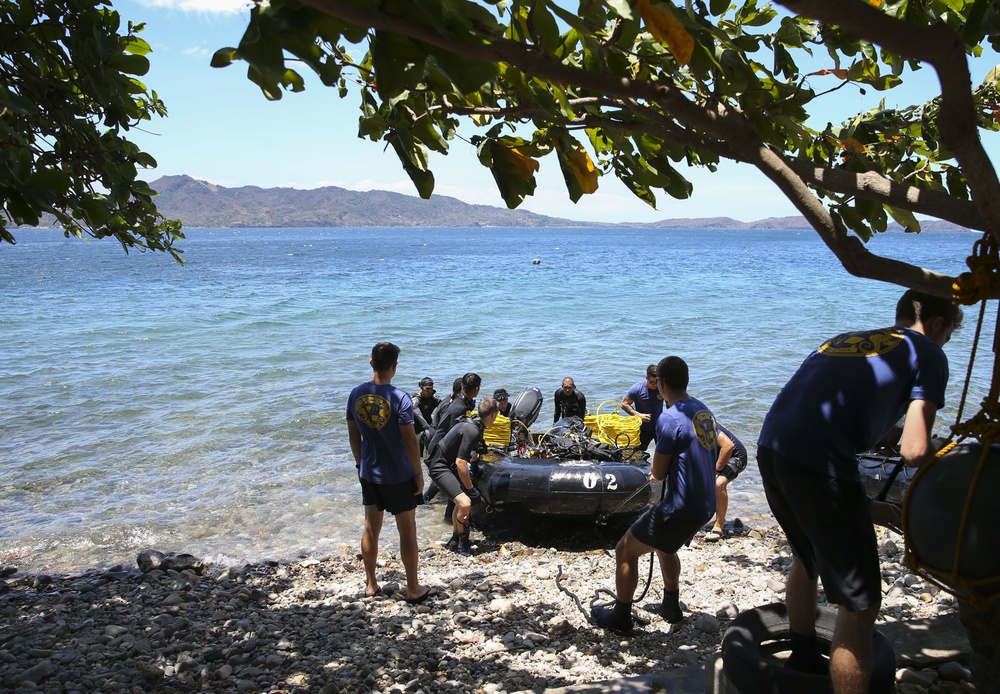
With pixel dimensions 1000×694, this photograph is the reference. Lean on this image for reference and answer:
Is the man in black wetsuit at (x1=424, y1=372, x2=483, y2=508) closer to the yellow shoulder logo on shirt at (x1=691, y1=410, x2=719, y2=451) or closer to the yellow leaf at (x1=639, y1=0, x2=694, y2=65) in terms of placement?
the yellow shoulder logo on shirt at (x1=691, y1=410, x2=719, y2=451)

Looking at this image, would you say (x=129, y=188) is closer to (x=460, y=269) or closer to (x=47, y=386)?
(x=47, y=386)

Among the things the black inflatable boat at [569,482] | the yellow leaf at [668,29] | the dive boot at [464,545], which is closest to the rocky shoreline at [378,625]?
the dive boot at [464,545]

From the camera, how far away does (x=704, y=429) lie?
16.2 ft

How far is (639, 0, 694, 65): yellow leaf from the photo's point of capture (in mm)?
2211

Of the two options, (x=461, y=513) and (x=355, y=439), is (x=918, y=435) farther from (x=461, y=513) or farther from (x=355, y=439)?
(x=461, y=513)

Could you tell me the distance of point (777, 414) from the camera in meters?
3.07

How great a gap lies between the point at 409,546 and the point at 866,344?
379 cm

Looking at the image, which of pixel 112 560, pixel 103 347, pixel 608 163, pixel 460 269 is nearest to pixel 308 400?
pixel 112 560

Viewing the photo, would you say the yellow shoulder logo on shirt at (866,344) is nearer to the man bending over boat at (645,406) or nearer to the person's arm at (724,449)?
the person's arm at (724,449)

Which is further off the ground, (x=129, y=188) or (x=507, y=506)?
(x=129, y=188)

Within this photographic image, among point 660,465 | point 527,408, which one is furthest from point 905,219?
point 527,408

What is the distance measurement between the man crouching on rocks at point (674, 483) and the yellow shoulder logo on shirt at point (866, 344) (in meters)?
1.78

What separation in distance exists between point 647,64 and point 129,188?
3.09 metres

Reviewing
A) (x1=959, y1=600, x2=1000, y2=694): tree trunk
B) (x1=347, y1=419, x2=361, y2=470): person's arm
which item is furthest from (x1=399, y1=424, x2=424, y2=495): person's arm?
(x1=959, y1=600, x2=1000, y2=694): tree trunk
